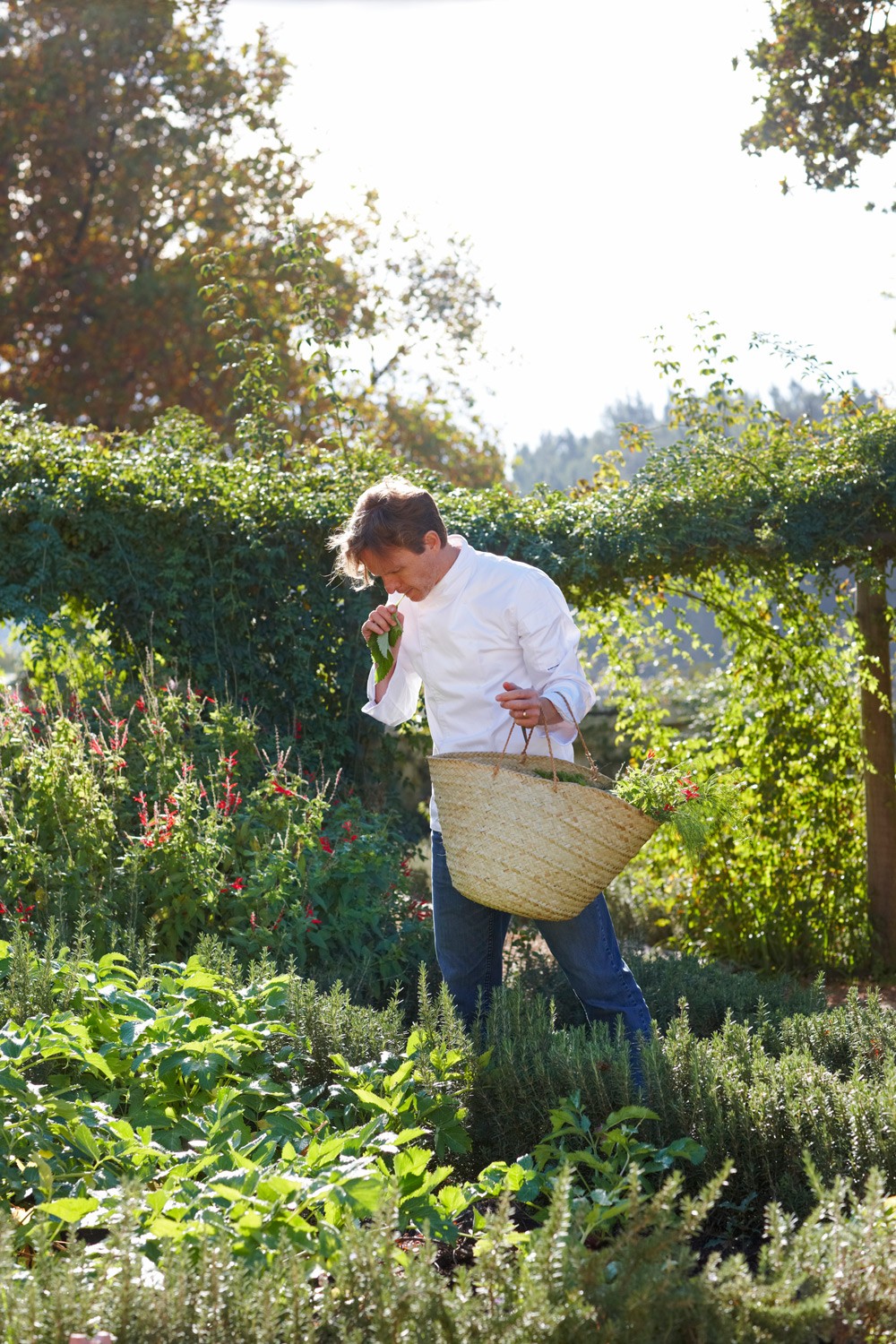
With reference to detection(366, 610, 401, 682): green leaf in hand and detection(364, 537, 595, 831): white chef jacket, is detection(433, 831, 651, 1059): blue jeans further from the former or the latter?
detection(366, 610, 401, 682): green leaf in hand

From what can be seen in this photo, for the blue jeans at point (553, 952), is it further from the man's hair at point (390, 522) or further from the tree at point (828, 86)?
the tree at point (828, 86)

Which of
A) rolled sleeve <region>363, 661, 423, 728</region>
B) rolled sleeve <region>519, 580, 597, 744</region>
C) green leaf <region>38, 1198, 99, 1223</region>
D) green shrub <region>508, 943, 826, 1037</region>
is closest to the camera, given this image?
green leaf <region>38, 1198, 99, 1223</region>

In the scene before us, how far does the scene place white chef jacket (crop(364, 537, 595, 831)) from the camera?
10.0 ft

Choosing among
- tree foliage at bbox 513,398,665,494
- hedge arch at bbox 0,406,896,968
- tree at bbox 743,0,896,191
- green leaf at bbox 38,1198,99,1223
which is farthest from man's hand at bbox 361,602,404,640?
tree foliage at bbox 513,398,665,494

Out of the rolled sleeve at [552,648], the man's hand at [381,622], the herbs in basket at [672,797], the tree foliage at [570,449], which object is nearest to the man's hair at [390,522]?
the man's hand at [381,622]

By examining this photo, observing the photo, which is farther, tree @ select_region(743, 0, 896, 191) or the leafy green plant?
tree @ select_region(743, 0, 896, 191)

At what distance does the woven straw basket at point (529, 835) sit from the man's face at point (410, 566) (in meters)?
0.45

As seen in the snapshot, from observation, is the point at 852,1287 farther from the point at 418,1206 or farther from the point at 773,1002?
the point at 773,1002

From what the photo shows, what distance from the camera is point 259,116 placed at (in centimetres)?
1778

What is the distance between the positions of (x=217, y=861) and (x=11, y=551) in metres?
2.08

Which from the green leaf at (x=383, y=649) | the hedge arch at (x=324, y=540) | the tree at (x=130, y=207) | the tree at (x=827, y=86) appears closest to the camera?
the green leaf at (x=383, y=649)

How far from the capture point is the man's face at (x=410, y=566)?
3.02 m

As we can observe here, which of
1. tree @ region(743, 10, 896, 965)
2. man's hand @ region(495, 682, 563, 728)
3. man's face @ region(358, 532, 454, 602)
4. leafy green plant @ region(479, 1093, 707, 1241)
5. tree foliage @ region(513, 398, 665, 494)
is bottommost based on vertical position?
leafy green plant @ region(479, 1093, 707, 1241)

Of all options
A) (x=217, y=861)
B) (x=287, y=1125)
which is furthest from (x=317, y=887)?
(x=287, y=1125)
